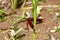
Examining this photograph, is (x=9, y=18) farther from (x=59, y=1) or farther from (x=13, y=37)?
(x=59, y=1)

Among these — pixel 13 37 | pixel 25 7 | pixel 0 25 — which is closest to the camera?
pixel 13 37

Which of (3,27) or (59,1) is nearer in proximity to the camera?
(3,27)

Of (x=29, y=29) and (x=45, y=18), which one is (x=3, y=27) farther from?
(x=45, y=18)

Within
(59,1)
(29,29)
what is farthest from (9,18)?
(59,1)

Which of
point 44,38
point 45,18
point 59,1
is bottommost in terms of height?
point 44,38

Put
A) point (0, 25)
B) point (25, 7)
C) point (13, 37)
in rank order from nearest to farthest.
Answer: point (13, 37) → point (0, 25) → point (25, 7)

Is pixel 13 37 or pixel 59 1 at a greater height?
pixel 59 1

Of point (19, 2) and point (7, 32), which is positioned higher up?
point (19, 2)

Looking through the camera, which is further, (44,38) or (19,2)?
(19,2)

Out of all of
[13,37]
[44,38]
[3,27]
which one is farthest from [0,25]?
[44,38]
